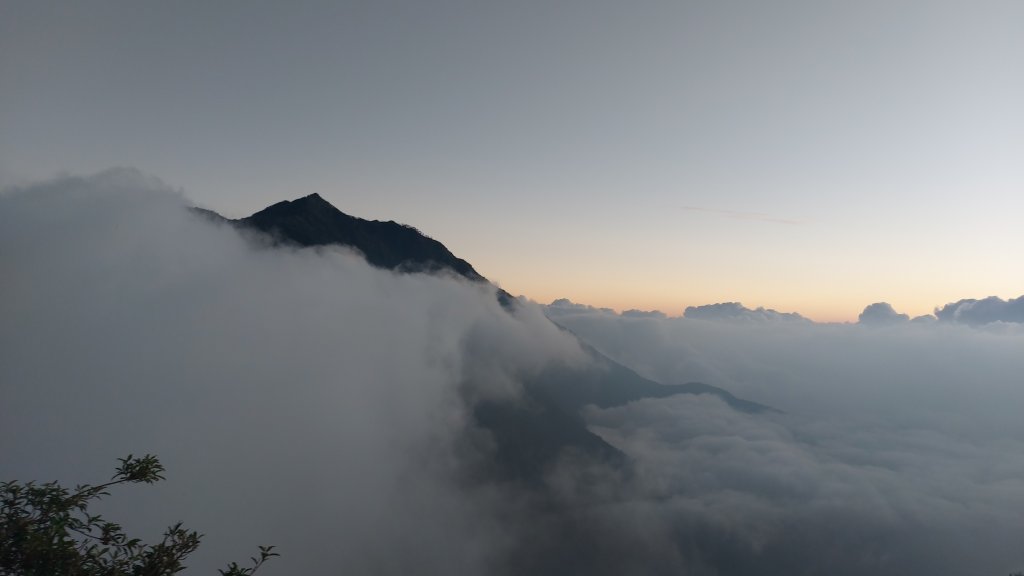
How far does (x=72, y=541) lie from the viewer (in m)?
16.4

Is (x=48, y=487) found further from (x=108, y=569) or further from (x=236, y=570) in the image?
(x=236, y=570)

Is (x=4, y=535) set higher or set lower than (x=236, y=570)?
higher

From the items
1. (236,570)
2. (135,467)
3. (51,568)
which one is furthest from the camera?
(135,467)

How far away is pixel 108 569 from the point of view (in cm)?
1750

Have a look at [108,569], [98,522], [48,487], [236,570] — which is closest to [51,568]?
[108,569]

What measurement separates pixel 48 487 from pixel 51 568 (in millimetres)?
4133

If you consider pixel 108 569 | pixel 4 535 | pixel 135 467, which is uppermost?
pixel 135 467

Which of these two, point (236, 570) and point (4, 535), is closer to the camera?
point (4, 535)

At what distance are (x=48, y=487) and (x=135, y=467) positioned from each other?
12.0 feet

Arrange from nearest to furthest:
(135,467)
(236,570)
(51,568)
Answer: (51,568), (236,570), (135,467)

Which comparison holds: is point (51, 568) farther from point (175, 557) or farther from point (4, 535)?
point (175, 557)

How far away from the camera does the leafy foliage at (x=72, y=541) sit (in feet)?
53.7

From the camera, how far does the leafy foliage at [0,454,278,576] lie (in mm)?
16375

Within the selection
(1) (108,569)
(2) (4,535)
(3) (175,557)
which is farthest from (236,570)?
(2) (4,535)
